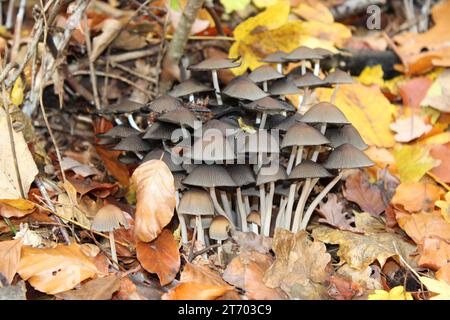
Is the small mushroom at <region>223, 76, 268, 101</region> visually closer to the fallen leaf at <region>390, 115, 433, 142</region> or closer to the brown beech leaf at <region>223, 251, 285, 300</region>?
the brown beech leaf at <region>223, 251, 285, 300</region>

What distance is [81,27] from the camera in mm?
3801

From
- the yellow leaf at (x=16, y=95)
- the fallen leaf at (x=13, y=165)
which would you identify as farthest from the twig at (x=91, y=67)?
the fallen leaf at (x=13, y=165)

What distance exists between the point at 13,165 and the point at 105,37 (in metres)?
1.39

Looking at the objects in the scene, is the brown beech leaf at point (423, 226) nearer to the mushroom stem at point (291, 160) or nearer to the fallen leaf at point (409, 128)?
the mushroom stem at point (291, 160)

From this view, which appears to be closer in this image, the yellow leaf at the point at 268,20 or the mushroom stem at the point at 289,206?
the mushroom stem at the point at 289,206

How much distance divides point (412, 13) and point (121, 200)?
3.52 m

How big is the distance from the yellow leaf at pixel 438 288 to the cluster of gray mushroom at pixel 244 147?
0.64 metres

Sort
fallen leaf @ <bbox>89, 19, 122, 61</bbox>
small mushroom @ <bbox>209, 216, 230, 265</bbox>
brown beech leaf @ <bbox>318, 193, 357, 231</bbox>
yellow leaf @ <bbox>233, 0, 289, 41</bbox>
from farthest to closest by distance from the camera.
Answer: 1. yellow leaf @ <bbox>233, 0, 289, 41</bbox>
2. fallen leaf @ <bbox>89, 19, 122, 61</bbox>
3. brown beech leaf @ <bbox>318, 193, 357, 231</bbox>
4. small mushroom @ <bbox>209, 216, 230, 265</bbox>

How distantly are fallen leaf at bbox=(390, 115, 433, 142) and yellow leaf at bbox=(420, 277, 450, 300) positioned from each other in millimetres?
1627

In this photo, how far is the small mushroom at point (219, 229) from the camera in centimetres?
279

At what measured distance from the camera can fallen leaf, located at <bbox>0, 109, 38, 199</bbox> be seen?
9.46ft

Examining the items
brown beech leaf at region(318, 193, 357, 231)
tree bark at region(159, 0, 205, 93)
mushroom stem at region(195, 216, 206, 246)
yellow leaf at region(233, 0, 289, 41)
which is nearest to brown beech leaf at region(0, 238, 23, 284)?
mushroom stem at region(195, 216, 206, 246)
